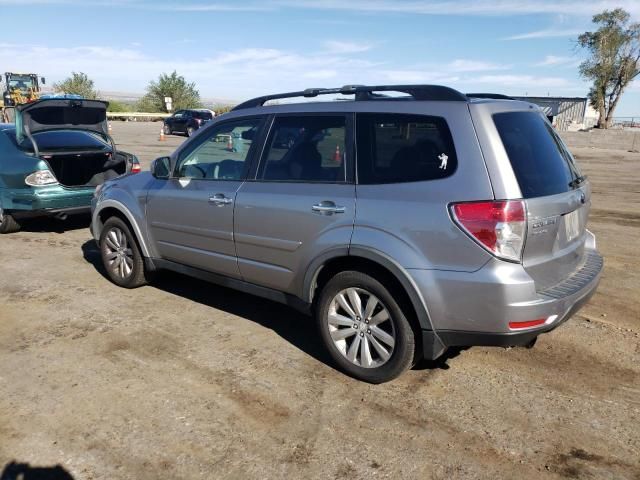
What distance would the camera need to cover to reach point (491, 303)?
9.99ft

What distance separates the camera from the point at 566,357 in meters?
3.98

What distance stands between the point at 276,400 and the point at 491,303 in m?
1.45

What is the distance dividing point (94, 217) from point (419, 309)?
3.93 meters

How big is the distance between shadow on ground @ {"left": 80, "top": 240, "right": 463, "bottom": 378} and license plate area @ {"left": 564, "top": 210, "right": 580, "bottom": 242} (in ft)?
3.96

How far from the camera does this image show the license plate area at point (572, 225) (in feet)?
11.1

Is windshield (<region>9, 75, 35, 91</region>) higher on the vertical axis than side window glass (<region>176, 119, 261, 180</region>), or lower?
higher

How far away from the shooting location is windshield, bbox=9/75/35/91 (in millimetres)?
34188

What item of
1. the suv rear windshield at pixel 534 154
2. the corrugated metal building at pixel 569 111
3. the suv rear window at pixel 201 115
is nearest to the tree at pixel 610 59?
the corrugated metal building at pixel 569 111

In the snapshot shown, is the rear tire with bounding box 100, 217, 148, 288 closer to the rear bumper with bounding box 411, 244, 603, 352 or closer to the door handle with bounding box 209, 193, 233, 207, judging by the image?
the door handle with bounding box 209, 193, 233, 207

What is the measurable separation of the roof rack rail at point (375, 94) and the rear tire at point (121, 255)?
184 cm

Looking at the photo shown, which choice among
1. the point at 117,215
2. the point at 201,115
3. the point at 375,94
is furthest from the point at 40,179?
the point at 201,115

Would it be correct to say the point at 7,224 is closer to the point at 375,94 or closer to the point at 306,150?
the point at 306,150

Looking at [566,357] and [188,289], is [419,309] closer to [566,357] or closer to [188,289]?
[566,357]

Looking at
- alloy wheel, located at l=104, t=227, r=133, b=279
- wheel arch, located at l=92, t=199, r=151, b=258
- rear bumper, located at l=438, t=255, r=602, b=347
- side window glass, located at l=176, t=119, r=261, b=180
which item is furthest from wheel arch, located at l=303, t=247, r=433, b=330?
alloy wheel, located at l=104, t=227, r=133, b=279
